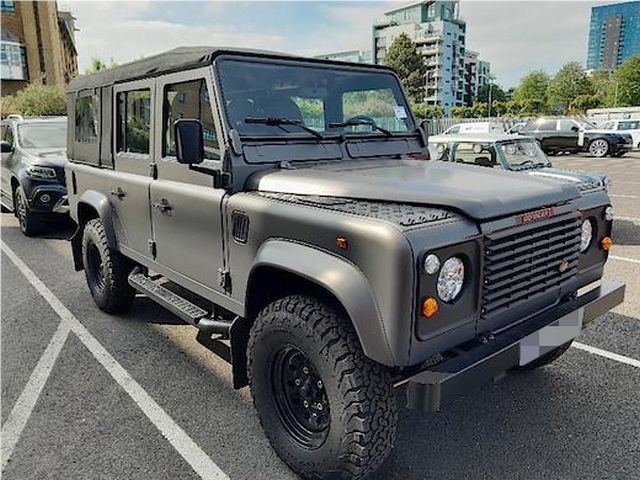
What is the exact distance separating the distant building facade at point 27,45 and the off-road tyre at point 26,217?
36472mm

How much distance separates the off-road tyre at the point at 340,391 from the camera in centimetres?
218

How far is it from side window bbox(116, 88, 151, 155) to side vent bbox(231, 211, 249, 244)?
129cm

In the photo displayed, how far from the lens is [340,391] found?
2191 millimetres

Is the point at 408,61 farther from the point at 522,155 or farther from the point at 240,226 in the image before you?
the point at 240,226

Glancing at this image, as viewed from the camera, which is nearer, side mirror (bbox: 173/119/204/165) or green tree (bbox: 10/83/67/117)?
side mirror (bbox: 173/119/204/165)

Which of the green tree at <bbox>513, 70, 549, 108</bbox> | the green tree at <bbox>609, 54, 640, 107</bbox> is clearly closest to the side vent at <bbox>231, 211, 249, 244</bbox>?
the green tree at <bbox>609, 54, 640, 107</bbox>

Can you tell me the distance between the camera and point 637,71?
6050 centimetres

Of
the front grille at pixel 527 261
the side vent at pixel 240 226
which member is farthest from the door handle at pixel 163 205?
the front grille at pixel 527 261

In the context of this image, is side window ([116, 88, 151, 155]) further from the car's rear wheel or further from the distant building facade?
the distant building facade

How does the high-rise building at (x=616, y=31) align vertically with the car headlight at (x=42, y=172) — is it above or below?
above

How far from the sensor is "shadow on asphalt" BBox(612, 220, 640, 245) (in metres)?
7.38

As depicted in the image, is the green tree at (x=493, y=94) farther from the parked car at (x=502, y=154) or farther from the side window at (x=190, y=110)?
the side window at (x=190, y=110)

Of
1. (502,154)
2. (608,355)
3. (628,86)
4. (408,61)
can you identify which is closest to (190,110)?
(608,355)

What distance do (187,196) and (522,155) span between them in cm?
605
